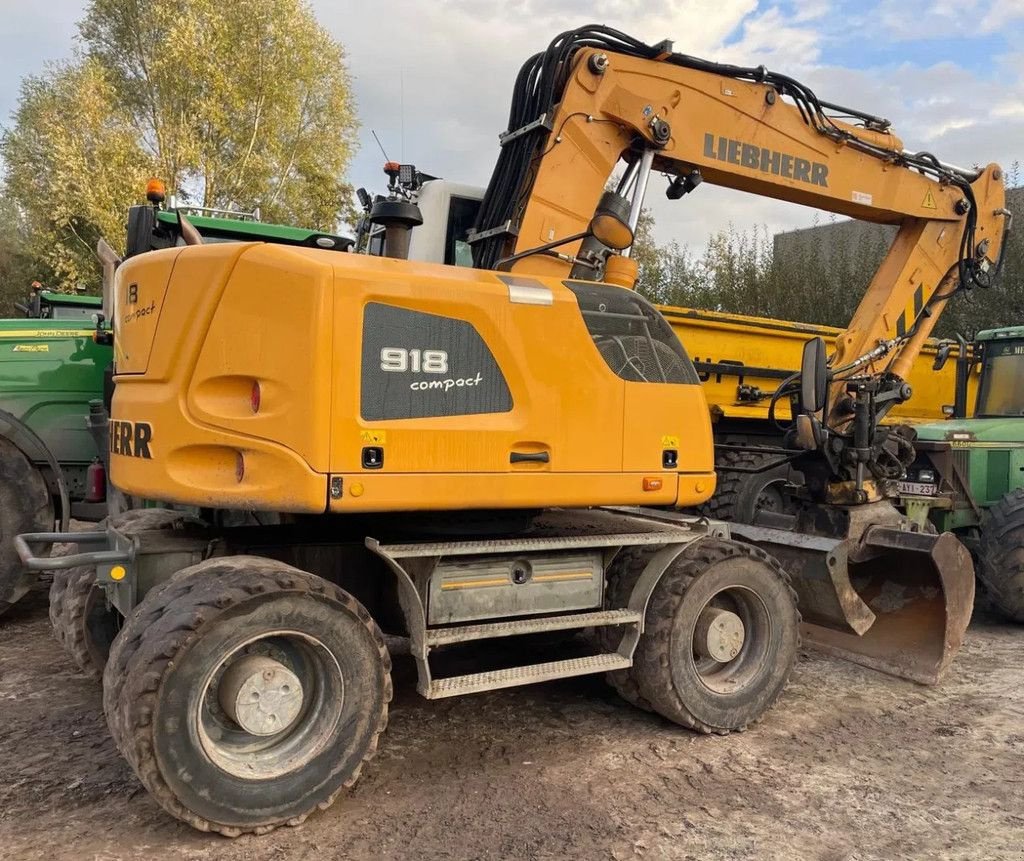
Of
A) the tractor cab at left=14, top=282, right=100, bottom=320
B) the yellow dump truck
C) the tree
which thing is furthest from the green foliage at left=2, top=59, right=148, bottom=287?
the yellow dump truck

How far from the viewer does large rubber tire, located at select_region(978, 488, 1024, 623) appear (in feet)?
19.6

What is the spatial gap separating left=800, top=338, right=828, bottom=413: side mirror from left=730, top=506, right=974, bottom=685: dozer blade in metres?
0.82

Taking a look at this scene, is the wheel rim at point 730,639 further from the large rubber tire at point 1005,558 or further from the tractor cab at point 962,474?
the tractor cab at point 962,474

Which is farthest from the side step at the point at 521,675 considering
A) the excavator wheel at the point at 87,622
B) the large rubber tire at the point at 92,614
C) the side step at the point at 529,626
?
the excavator wheel at the point at 87,622

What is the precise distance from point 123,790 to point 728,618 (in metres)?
2.83

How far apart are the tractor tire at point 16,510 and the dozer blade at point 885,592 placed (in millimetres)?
4532

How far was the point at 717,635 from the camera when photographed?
424cm

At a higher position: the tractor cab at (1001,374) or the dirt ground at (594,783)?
the tractor cab at (1001,374)

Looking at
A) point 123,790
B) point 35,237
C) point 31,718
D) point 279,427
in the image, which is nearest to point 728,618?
point 279,427

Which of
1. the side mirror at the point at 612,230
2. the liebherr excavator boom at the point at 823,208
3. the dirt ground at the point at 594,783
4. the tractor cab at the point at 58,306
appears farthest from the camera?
the tractor cab at the point at 58,306

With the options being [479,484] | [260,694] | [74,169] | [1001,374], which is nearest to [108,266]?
[479,484]

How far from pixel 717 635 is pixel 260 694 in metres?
2.24

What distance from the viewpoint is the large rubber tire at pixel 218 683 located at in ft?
9.52

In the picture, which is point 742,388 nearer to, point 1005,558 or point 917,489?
point 917,489
